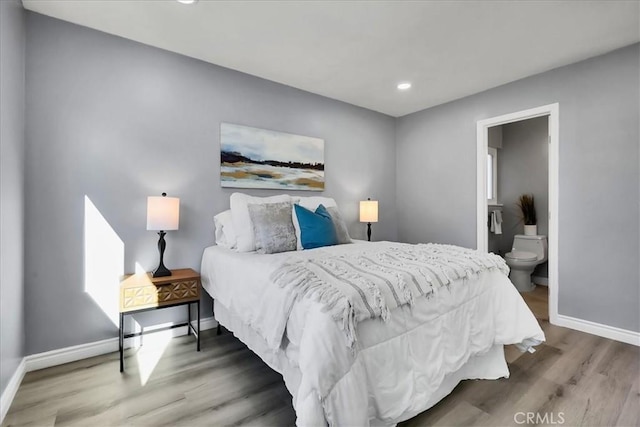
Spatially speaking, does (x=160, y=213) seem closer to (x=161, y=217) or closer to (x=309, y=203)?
(x=161, y=217)

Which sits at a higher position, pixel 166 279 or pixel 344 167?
pixel 344 167

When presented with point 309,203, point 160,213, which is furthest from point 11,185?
point 309,203

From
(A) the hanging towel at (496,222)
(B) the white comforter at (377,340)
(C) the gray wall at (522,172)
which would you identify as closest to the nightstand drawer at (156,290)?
(B) the white comforter at (377,340)

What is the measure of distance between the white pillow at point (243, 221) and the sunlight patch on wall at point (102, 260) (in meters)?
0.93

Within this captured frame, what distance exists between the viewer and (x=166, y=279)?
7.52 ft

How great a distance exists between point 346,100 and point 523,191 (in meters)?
3.10

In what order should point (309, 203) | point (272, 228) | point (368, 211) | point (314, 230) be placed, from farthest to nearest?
point (368, 211)
point (309, 203)
point (314, 230)
point (272, 228)

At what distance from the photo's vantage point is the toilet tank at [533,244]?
4.15 meters

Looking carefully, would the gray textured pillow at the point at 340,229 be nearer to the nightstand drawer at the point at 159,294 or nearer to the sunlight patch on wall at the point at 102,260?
the nightstand drawer at the point at 159,294

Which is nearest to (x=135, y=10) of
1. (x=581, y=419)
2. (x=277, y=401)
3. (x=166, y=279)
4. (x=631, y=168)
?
(x=166, y=279)

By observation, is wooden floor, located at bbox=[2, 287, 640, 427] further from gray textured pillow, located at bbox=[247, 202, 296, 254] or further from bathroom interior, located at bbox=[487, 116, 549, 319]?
bathroom interior, located at bbox=[487, 116, 549, 319]

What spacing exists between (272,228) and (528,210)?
13.2 feet

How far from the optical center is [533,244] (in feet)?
13.9

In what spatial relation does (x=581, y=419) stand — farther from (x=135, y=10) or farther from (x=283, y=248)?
(x=135, y=10)
